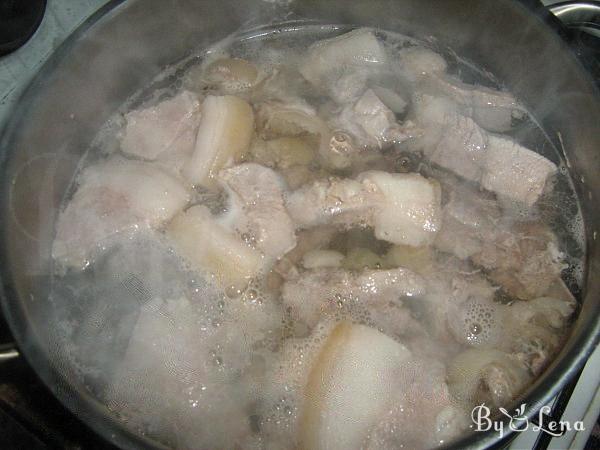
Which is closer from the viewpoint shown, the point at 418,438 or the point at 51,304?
the point at 418,438

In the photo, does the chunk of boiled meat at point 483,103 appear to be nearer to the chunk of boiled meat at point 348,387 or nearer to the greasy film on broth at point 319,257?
the greasy film on broth at point 319,257

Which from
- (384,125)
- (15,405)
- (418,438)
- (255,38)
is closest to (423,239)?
(384,125)

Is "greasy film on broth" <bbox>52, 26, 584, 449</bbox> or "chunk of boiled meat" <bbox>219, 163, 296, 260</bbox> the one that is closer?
"greasy film on broth" <bbox>52, 26, 584, 449</bbox>

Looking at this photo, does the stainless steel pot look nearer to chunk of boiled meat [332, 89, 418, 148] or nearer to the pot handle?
the pot handle

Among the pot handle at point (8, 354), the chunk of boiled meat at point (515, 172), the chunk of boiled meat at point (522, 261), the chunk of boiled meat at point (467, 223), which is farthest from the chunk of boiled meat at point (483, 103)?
the pot handle at point (8, 354)

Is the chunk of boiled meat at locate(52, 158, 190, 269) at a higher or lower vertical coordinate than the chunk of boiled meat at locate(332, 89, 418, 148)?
lower

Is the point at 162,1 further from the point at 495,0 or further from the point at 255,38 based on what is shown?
the point at 495,0

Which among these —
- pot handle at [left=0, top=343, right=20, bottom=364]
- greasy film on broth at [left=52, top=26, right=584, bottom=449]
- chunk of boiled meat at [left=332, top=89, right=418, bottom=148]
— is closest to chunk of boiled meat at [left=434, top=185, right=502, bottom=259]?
greasy film on broth at [left=52, top=26, right=584, bottom=449]
